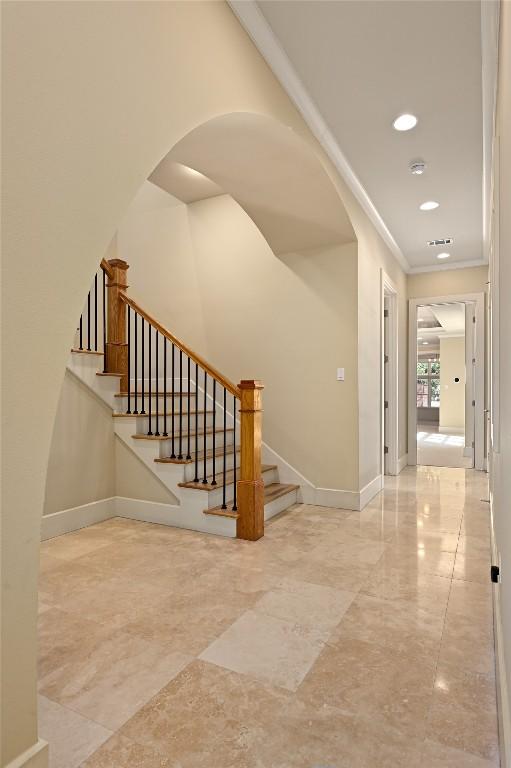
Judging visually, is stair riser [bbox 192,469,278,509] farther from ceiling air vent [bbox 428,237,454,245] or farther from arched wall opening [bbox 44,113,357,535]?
ceiling air vent [bbox 428,237,454,245]

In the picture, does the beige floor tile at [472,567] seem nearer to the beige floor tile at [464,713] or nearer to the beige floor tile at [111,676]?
the beige floor tile at [464,713]

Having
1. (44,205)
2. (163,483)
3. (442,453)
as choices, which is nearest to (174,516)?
(163,483)

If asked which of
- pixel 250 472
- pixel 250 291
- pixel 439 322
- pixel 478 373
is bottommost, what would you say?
pixel 250 472

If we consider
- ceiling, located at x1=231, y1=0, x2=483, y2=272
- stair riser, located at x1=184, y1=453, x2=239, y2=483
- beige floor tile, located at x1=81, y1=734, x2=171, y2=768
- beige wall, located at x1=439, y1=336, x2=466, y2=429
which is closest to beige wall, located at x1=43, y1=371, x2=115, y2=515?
stair riser, located at x1=184, y1=453, x2=239, y2=483

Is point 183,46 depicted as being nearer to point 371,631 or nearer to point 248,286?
point 371,631

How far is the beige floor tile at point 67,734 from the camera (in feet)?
4.14

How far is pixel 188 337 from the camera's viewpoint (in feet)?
15.9

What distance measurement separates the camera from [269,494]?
3.81 m

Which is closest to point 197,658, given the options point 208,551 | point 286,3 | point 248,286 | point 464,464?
point 208,551

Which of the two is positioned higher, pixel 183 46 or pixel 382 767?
pixel 183 46

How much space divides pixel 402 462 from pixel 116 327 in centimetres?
431

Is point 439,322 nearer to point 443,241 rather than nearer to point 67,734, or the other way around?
point 443,241

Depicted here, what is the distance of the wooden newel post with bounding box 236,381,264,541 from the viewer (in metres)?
3.13

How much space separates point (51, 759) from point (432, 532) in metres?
2.82
